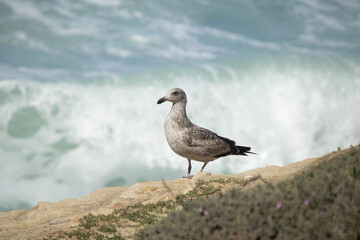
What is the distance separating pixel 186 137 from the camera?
1265cm

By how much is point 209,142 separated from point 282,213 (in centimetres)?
849

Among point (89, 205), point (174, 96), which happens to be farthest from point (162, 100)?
point (89, 205)

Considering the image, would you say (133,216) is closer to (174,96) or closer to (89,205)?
(89,205)

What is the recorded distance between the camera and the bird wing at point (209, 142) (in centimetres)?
Result: 1280

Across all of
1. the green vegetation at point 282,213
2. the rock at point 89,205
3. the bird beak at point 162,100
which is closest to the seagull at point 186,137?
the bird beak at point 162,100

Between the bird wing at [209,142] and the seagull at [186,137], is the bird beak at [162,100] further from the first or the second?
the bird wing at [209,142]

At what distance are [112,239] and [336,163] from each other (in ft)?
17.4

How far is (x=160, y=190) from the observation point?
12.3 m

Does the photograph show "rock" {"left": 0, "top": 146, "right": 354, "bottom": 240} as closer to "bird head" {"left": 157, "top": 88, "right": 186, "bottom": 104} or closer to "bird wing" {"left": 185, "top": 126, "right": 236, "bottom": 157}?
"bird wing" {"left": 185, "top": 126, "right": 236, "bottom": 157}

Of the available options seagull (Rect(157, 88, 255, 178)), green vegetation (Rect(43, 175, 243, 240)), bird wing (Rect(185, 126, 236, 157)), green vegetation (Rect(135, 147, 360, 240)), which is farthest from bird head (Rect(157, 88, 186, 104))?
green vegetation (Rect(135, 147, 360, 240))

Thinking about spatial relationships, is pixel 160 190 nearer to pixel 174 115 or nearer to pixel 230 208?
pixel 174 115

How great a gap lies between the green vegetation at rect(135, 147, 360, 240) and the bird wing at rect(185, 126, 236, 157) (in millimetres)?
7271

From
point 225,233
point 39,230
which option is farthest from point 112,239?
point 225,233

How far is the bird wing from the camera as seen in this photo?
12.8 meters
